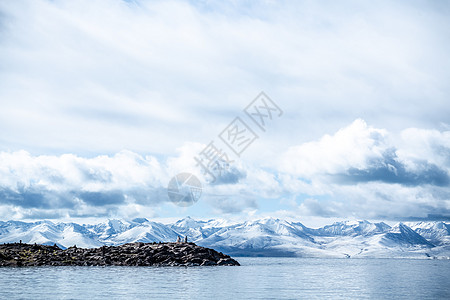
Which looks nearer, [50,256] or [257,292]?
[257,292]

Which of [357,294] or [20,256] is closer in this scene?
[357,294]

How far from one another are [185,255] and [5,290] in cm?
11460

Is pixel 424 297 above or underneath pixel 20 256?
underneath

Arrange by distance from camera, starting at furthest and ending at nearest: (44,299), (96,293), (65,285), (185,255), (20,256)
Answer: (185,255) < (20,256) < (65,285) < (96,293) < (44,299)

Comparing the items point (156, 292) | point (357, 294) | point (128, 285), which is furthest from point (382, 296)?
point (128, 285)

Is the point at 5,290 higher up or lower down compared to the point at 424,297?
higher up

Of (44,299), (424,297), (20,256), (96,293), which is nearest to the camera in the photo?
(44,299)

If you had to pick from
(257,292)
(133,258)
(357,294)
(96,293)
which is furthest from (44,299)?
(133,258)

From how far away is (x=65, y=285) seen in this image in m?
98.4

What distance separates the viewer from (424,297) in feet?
296

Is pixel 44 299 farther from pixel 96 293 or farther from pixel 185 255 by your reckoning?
pixel 185 255

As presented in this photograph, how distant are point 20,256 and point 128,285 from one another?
100 metres

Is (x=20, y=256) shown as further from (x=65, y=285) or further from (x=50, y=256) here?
(x=65, y=285)

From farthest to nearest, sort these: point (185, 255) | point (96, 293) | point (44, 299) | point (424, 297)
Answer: point (185, 255) → point (424, 297) → point (96, 293) → point (44, 299)
